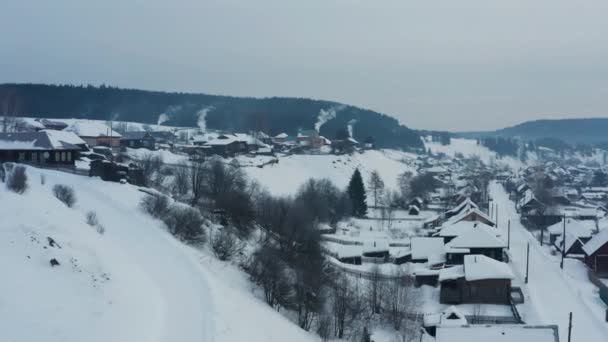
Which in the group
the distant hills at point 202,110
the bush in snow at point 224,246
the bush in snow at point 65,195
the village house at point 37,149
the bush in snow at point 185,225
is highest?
the distant hills at point 202,110

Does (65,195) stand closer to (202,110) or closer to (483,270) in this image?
(483,270)

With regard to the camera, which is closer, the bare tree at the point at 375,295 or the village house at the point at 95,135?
the bare tree at the point at 375,295

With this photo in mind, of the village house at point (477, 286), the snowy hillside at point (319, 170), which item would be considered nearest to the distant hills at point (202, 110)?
the snowy hillside at point (319, 170)

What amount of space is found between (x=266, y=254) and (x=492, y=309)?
1056 centimetres

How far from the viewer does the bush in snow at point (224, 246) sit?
23.2 metres

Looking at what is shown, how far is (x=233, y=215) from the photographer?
29.4 meters

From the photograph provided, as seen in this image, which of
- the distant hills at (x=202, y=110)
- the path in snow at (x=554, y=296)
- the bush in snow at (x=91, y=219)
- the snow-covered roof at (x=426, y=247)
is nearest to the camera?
the bush in snow at (x=91, y=219)

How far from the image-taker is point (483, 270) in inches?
1010

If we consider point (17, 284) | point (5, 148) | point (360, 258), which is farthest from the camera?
point (5, 148)

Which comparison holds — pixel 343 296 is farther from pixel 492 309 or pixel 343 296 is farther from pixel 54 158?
pixel 54 158

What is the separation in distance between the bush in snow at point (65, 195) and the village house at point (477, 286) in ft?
55.3

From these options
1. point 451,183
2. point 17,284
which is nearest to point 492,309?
point 17,284

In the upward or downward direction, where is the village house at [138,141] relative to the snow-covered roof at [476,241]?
upward

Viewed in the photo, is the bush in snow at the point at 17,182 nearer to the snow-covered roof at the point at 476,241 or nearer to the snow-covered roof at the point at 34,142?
the snow-covered roof at the point at 34,142
